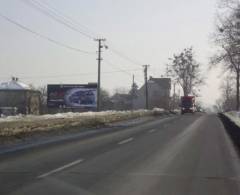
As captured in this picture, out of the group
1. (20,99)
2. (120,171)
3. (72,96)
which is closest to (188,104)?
(72,96)

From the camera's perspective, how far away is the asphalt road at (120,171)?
1134 cm

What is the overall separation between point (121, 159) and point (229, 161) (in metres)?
3.16

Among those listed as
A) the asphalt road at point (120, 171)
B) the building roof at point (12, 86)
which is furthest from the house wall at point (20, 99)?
the asphalt road at point (120, 171)

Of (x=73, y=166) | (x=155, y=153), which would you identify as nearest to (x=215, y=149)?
(x=155, y=153)

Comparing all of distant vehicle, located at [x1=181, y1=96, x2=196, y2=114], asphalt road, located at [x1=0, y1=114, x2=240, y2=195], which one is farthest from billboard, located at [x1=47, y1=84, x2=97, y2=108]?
asphalt road, located at [x1=0, y1=114, x2=240, y2=195]

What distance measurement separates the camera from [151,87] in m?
179

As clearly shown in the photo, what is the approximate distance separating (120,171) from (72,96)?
70.7m

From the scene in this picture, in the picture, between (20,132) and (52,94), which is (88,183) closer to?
(20,132)

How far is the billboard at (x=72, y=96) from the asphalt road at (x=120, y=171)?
62402 mm

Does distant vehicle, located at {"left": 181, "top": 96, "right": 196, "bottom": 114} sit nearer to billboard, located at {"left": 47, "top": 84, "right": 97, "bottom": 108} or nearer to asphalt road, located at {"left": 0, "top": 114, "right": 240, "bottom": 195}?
billboard, located at {"left": 47, "top": 84, "right": 97, "bottom": 108}

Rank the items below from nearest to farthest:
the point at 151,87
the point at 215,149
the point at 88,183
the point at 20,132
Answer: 1. the point at 88,183
2. the point at 215,149
3. the point at 20,132
4. the point at 151,87

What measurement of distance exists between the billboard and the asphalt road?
62.4 m

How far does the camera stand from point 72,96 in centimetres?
8456

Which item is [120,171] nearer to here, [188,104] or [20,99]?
[188,104]
